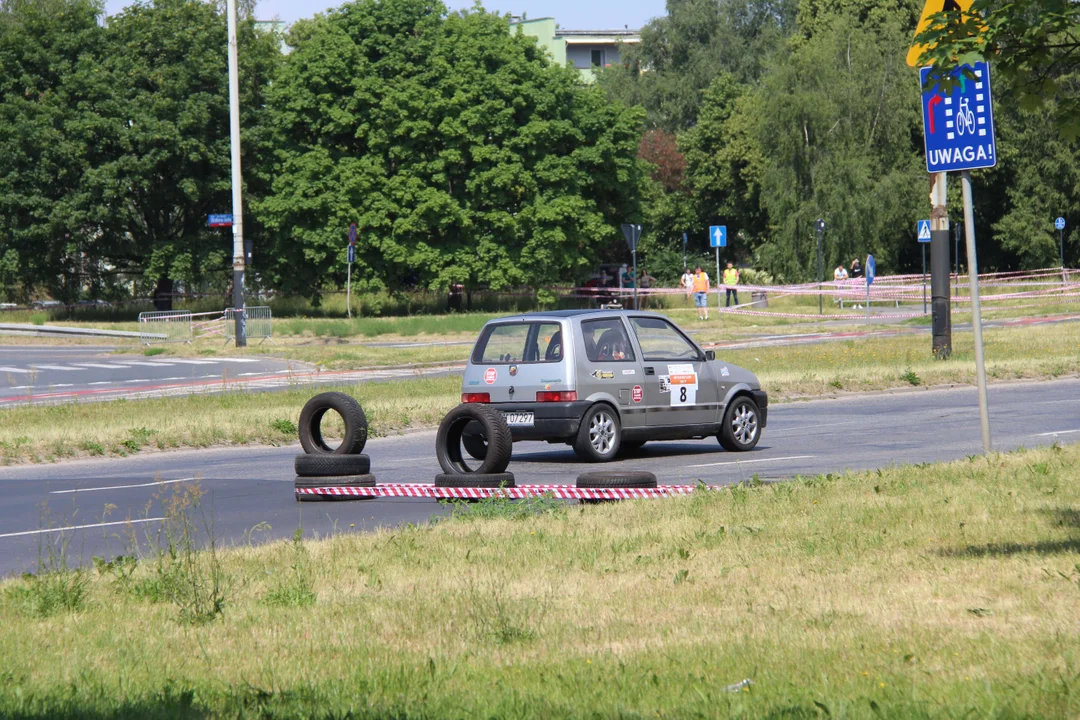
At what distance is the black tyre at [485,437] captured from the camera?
1251cm

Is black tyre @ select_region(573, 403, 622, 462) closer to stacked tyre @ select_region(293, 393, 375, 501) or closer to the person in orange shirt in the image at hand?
stacked tyre @ select_region(293, 393, 375, 501)

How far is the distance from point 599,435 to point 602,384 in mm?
595

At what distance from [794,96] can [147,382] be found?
4076 centimetres

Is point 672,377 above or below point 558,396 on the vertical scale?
above

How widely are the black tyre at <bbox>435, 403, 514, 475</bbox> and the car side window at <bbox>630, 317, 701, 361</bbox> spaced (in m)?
3.44

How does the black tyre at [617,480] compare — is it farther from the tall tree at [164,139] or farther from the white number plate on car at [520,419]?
the tall tree at [164,139]

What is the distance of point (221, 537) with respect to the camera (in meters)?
10.6

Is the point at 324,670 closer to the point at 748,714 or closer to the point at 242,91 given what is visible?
the point at 748,714

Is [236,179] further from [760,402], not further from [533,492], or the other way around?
[533,492]

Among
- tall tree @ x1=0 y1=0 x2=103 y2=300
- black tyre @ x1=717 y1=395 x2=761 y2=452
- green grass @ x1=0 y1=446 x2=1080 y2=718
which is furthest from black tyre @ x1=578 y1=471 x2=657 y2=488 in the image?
tall tree @ x1=0 y1=0 x2=103 y2=300

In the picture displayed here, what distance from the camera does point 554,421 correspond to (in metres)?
15.3

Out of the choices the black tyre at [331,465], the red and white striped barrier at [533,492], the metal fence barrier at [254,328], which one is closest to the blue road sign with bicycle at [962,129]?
the red and white striped barrier at [533,492]

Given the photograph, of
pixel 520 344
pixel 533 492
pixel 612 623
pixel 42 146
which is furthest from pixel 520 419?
pixel 42 146

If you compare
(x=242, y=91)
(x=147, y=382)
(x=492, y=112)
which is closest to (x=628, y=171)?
(x=492, y=112)
